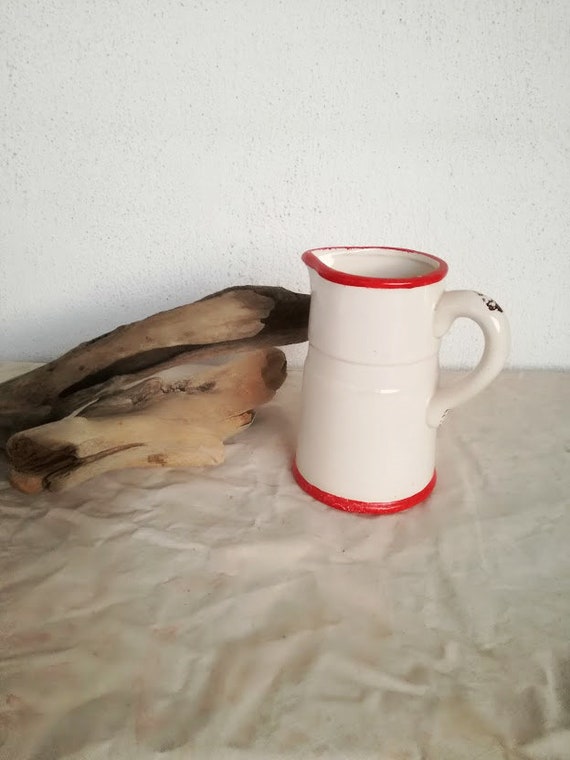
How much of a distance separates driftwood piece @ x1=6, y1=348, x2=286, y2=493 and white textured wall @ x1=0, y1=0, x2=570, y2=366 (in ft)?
0.64

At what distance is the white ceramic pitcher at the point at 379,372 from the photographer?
0.52m

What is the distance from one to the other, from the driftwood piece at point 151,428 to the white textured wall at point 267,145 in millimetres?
194

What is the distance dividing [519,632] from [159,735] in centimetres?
25

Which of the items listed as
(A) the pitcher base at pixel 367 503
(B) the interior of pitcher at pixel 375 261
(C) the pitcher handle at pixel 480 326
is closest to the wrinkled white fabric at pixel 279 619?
(A) the pitcher base at pixel 367 503

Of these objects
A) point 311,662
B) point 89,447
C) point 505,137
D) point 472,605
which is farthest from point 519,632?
point 505,137

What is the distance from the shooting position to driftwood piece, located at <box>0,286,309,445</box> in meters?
0.62

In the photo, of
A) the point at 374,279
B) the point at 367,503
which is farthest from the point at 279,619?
the point at 374,279

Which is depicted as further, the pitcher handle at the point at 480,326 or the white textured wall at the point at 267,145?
the white textured wall at the point at 267,145

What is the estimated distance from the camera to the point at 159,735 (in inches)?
14.5

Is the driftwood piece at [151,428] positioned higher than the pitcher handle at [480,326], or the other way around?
the pitcher handle at [480,326]

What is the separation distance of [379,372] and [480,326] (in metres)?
0.10

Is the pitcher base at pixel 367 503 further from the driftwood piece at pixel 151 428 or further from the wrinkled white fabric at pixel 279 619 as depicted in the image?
the driftwood piece at pixel 151 428

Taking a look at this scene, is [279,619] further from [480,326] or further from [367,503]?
[480,326]

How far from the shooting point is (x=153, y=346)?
62 centimetres
